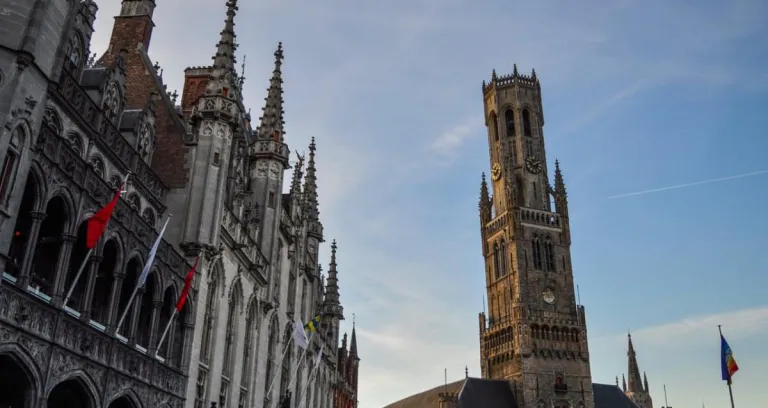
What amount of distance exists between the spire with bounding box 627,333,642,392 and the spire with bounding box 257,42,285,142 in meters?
150

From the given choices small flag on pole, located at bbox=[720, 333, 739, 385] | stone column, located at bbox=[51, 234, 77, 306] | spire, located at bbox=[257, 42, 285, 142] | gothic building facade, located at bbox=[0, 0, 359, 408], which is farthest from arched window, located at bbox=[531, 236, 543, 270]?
stone column, located at bbox=[51, 234, 77, 306]

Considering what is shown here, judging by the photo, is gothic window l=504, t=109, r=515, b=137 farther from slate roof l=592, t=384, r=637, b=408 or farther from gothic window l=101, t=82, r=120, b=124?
gothic window l=101, t=82, r=120, b=124

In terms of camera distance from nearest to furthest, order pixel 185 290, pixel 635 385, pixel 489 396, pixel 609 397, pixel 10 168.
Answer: pixel 10 168
pixel 185 290
pixel 489 396
pixel 609 397
pixel 635 385

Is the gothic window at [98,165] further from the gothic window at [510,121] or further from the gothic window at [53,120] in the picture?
the gothic window at [510,121]

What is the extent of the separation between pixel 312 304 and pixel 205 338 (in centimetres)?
2438

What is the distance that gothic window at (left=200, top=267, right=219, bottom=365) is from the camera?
32.4 meters

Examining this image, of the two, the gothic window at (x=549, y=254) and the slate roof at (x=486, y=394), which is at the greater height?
the gothic window at (x=549, y=254)

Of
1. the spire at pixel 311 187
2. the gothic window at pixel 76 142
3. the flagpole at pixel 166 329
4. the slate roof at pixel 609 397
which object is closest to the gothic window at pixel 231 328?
the flagpole at pixel 166 329

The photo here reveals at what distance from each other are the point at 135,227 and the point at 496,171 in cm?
10801

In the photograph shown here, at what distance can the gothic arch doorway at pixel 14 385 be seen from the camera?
1803 cm

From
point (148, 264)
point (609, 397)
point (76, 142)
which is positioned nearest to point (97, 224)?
point (148, 264)

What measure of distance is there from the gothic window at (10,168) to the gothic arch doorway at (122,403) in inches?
378

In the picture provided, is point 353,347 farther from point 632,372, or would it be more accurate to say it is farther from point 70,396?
point 632,372

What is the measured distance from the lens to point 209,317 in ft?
108
